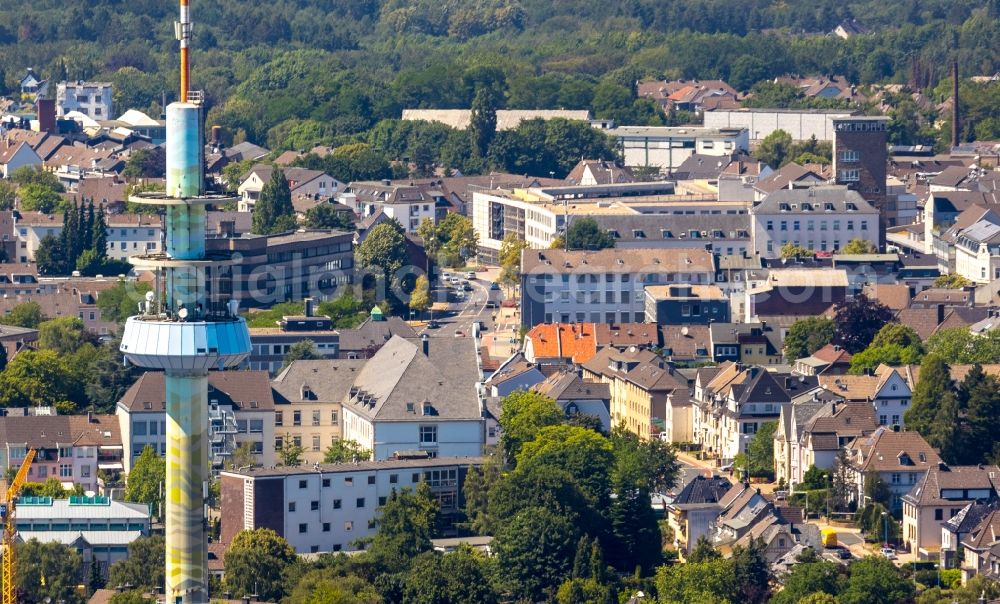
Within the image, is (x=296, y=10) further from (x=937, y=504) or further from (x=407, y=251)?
(x=937, y=504)

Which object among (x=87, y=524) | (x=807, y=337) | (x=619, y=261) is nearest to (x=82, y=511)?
(x=87, y=524)

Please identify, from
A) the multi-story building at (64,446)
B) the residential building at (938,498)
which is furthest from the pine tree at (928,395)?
the multi-story building at (64,446)

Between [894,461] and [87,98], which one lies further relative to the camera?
[87,98]

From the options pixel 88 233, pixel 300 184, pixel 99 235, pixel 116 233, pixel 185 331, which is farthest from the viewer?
pixel 300 184

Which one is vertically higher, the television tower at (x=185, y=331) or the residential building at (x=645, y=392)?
the television tower at (x=185, y=331)

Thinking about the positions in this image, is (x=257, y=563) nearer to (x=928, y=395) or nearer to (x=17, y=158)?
(x=928, y=395)

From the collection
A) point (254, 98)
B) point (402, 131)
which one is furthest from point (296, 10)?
point (402, 131)

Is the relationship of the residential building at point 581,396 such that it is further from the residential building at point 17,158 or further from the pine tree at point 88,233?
the residential building at point 17,158
